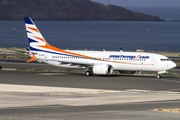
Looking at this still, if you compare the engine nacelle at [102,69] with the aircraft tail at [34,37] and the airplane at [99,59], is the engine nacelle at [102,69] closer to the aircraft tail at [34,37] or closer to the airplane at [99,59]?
the airplane at [99,59]

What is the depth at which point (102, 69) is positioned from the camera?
5438cm

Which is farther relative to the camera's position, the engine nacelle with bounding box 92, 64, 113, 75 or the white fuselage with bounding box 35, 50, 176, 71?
the engine nacelle with bounding box 92, 64, 113, 75

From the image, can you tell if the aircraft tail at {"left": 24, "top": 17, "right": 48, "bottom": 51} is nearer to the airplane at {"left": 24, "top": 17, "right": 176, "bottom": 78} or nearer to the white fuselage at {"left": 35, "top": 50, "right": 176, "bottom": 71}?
the airplane at {"left": 24, "top": 17, "right": 176, "bottom": 78}

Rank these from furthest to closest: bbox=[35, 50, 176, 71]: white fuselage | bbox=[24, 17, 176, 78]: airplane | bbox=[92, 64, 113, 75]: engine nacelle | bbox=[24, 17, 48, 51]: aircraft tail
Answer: bbox=[24, 17, 48, 51]: aircraft tail
bbox=[92, 64, 113, 75]: engine nacelle
bbox=[24, 17, 176, 78]: airplane
bbox=[35, 50, 176, 71]: white fuselage

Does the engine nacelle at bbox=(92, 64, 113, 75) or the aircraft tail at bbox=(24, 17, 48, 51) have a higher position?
the aircraft tail at bbox=(24, 17, 48, 51)

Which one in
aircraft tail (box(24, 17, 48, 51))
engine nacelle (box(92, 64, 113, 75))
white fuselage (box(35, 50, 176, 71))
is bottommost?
engine nacelle (box(92, 64, 113, 75))

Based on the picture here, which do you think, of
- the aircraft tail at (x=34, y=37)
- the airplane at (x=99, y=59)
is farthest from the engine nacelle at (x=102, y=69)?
the aircraft tail at (x=34, y=37)

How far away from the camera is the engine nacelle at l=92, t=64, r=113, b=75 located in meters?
54.2

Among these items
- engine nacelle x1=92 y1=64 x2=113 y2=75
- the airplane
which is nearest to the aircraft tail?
the airplane

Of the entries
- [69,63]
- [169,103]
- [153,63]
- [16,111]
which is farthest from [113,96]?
[69,63]

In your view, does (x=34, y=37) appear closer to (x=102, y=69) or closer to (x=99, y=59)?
(x=99, y=59)

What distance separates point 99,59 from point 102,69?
2.53m

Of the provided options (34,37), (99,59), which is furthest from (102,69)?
(34,37)

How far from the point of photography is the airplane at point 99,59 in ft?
173
